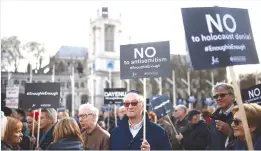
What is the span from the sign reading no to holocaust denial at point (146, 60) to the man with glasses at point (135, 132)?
0.64 m

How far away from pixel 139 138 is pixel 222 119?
116 cm

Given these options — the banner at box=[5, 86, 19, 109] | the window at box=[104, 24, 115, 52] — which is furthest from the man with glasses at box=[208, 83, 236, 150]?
the window at box=[104, 24, 115, 52]

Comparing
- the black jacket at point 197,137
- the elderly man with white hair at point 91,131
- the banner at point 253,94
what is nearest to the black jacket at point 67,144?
the elderly man with white hair at point 91,131

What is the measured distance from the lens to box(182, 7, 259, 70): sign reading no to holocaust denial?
138 inches

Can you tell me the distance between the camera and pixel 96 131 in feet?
17.4

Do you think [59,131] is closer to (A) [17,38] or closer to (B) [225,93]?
(B) [225,93]

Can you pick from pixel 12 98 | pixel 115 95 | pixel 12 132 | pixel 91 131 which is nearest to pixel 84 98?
pixel 12 98

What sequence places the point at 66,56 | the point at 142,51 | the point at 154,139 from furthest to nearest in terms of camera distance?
1. the point at 66,56
2. the point at 142,51
3. the point at 154,139

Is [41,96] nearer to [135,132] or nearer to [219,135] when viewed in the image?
[135,132]

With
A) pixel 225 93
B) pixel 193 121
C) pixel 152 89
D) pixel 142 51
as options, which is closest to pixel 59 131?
pixel 142 51

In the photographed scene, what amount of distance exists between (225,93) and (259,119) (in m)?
1.47

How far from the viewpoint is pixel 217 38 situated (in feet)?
11.7

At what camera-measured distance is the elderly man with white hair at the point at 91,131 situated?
5.20 metres

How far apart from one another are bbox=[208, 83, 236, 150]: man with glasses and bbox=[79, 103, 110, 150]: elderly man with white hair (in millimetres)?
1532
